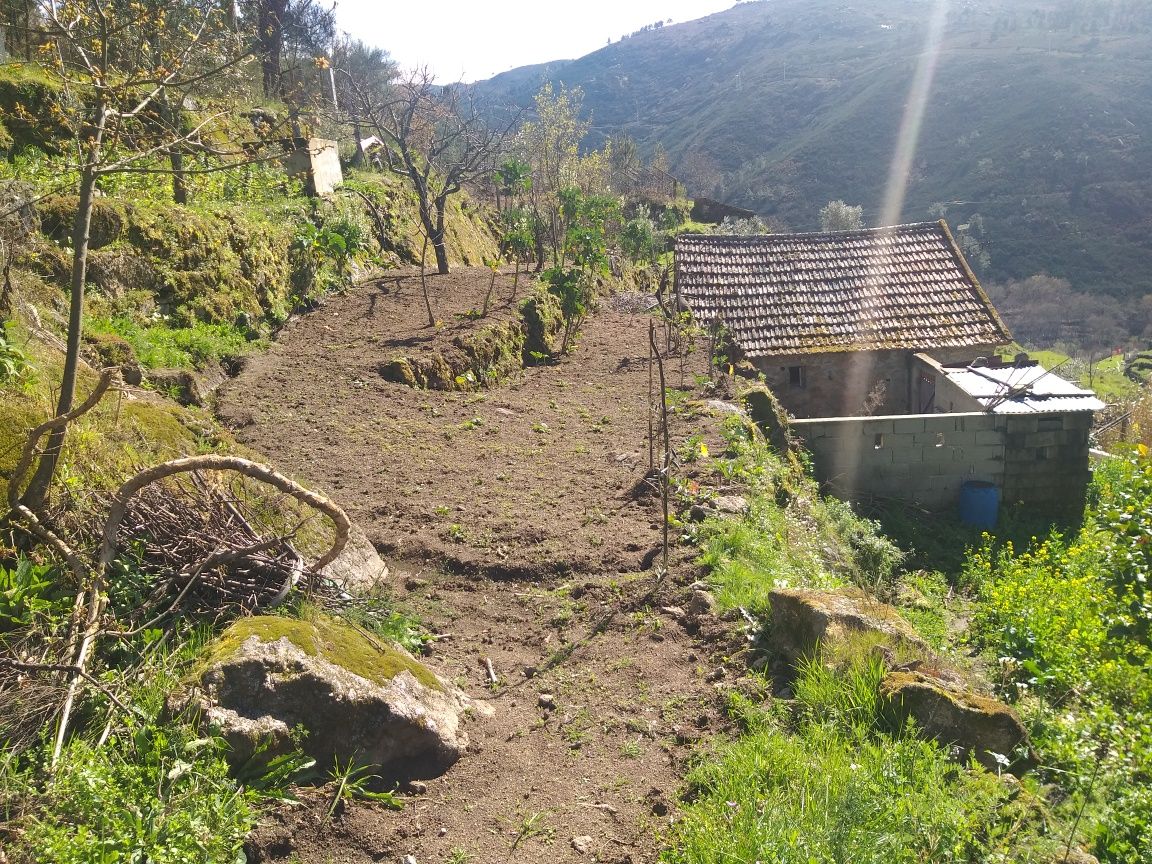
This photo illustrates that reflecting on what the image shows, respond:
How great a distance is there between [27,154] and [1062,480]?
15.3m

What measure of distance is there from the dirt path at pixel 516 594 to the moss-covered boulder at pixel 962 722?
102 centimetres

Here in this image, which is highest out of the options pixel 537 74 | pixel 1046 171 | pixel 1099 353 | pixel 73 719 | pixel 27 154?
pixel 537 74

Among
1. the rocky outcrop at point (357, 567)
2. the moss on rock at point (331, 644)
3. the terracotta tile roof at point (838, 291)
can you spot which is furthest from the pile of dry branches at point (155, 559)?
the terracotta tile roof at point (838, 291)

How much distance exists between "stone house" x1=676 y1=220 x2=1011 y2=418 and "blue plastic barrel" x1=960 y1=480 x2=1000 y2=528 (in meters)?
2.78

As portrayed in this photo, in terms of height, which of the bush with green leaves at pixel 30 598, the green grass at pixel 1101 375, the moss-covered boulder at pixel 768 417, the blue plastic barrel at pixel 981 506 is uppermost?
the bush with green leaves at pixel 30 598

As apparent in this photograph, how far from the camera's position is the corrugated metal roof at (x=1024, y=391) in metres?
10.8

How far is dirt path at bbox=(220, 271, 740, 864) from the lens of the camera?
3.33 m

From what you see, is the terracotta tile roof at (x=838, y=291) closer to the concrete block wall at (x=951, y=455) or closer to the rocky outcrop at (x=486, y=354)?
the rocky outcrop at (x=486, y=354)

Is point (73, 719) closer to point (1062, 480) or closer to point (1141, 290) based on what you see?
point (1062, 480)

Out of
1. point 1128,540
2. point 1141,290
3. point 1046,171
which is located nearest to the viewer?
point 1128,540

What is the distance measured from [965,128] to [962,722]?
7845 cm

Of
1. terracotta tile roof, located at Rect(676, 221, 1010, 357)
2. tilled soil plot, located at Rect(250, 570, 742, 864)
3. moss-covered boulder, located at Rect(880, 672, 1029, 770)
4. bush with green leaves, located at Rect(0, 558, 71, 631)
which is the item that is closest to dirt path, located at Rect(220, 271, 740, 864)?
tilled soil plot, located at Rect(250, 570, 742, 864)

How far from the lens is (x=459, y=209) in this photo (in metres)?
22.2

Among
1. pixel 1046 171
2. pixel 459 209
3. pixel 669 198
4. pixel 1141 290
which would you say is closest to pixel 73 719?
pixel 459 209
